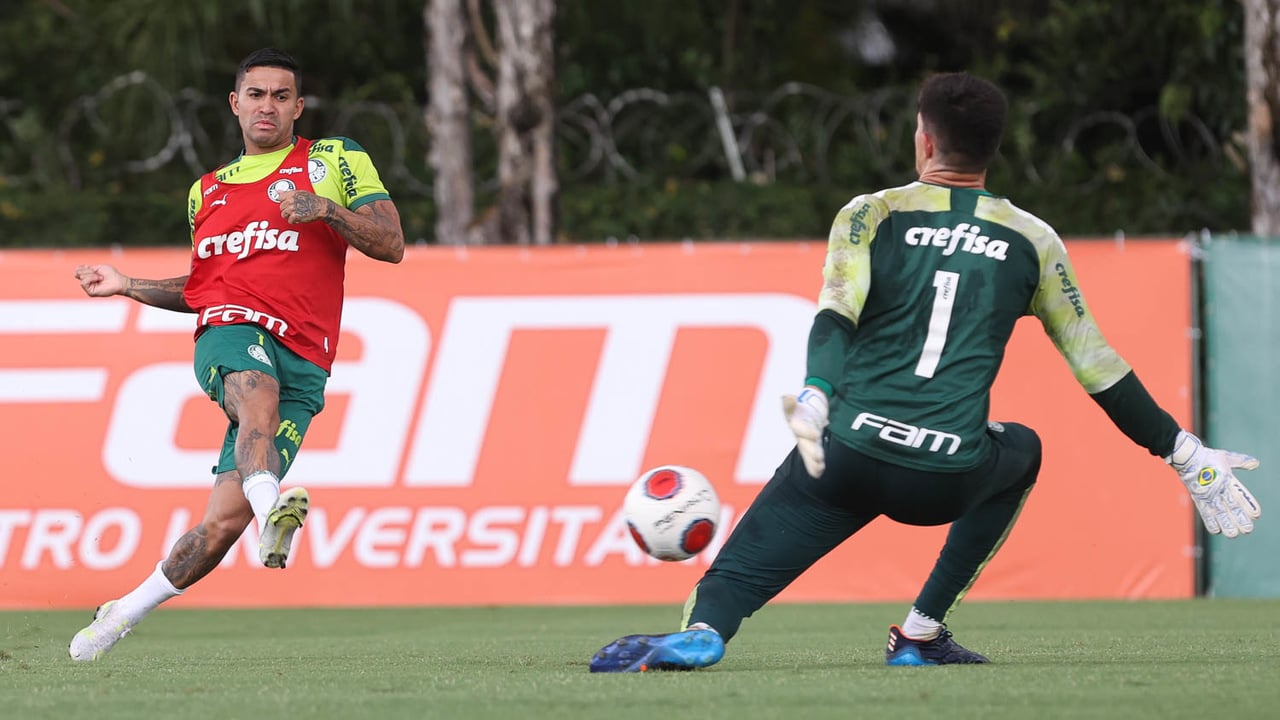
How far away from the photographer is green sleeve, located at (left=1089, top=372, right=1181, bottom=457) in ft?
18.1

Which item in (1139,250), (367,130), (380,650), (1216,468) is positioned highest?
(1216,468)

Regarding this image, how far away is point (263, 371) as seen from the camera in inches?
Answer: 251

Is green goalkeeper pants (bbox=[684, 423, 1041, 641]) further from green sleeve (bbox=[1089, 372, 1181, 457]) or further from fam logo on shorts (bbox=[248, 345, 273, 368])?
fam logo on shorts (bbox=[248, 345, 273, 368])

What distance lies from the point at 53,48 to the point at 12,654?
1474 cm

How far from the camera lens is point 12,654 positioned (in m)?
7.25

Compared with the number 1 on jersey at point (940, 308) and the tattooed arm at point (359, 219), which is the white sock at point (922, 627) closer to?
the number 1 on jersey at point (940, 308)

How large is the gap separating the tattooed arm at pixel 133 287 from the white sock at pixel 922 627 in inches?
114

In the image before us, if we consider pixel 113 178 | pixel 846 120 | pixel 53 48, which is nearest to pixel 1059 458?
pixel 846 120

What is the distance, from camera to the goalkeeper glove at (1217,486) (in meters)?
5.46

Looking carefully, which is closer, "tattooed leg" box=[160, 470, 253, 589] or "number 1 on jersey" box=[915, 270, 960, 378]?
"number 1 on jersey" box=[915, 270, 960, 378]

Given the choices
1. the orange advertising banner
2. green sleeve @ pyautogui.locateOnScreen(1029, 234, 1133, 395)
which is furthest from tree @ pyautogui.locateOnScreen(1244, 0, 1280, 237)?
green sleeve @ pyautogui.locateOnScreen(1029, 234, 1133, 395)

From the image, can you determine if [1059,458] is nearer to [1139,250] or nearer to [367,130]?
[1139,250]

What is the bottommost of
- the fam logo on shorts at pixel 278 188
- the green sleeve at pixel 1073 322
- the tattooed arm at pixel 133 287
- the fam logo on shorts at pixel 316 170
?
the tattooed arm at pixel 133 287

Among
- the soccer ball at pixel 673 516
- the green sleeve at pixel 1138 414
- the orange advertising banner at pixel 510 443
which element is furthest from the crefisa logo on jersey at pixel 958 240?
the orange advertising banner at pixel 510 443
